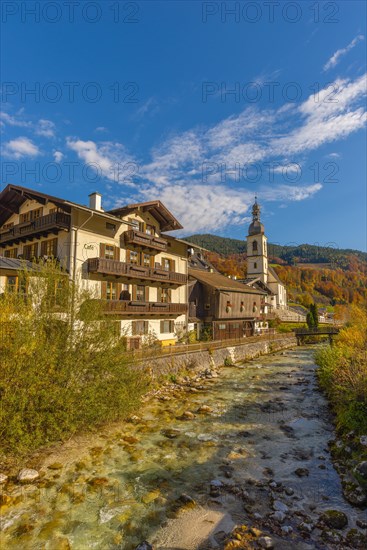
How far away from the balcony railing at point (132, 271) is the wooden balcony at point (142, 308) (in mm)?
2209

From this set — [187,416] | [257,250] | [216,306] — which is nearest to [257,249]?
[257,250]

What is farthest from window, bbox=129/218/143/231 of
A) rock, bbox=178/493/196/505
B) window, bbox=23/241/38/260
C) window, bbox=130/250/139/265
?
rock, bbox=178/493/196/505

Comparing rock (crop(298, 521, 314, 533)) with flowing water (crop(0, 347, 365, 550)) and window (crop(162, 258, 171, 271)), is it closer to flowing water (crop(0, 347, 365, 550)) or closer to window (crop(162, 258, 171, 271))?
flowing water (crop(0, 347, 365, 550))

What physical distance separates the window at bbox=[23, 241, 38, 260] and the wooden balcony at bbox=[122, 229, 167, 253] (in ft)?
23.5

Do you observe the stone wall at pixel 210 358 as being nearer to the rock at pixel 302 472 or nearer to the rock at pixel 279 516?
the rock at pixel 302 472

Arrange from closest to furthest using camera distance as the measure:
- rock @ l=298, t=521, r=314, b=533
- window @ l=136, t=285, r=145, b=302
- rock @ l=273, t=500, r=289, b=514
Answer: rock @ l=298, t=521, r=314, b=533 → rock @ l=273, t=500, r=289, b=514 → window @ l=136, t=285, r=145, b=302

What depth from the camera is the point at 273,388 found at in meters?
22.9

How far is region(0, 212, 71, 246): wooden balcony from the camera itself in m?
22.4

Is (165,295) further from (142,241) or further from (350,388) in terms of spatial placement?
(350,388)

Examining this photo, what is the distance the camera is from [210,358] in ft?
94.5

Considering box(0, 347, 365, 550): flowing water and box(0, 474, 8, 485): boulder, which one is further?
box(0, 474, 8, 485): boulder

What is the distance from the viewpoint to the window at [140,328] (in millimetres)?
27281

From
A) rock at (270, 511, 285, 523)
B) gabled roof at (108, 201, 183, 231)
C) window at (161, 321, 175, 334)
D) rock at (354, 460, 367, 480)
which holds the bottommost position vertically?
rock at (270, 511, 285, 523)

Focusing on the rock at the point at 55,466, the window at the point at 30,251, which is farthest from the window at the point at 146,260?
the rock at the point at 55,466
